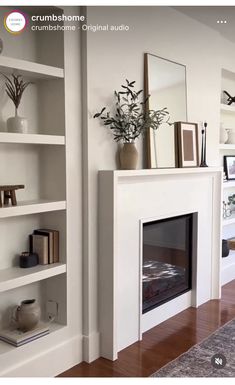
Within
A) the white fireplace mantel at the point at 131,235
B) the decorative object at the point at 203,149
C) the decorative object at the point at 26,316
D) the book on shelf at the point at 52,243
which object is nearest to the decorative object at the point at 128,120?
the white fireplace mantel at the point at 131,235

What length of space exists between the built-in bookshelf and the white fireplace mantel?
0.62 ft

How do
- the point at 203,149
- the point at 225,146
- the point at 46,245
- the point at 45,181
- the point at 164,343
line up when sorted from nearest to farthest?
the point at 46,245 → the point at 45,181 → the point at 164,343 → the point at 203,149 → the point at 225,146

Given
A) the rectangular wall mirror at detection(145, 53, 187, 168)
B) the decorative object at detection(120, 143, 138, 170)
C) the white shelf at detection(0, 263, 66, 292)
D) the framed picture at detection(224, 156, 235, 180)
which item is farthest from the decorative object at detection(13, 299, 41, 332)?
the framed picture at detection(224, 156, 235, 180)

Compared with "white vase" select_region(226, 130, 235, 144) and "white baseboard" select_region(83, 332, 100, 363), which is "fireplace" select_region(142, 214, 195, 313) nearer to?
"white baseboard" select_region(83, 332, 100, 363)

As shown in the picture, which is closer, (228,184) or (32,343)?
(32,343)

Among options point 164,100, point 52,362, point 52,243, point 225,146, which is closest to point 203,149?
point 225,146

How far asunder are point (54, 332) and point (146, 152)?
1.41 m

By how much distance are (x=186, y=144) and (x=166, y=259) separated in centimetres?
96

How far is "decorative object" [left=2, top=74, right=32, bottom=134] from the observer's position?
7.54 feet

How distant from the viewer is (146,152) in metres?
3.07

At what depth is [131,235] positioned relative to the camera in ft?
9.27

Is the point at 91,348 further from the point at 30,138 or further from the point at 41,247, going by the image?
the point at 30,138

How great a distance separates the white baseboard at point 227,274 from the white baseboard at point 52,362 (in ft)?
6.73
